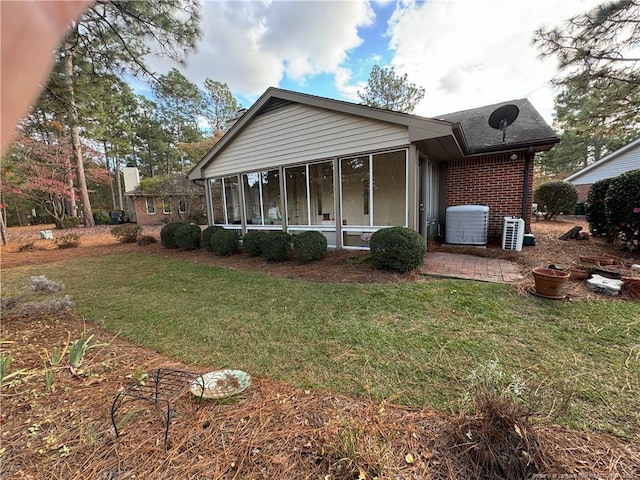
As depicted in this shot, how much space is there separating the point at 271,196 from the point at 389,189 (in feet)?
12.9

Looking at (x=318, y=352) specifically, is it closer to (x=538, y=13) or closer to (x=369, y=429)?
(x=369, y=429)

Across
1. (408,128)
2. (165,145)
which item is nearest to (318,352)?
(408,128)

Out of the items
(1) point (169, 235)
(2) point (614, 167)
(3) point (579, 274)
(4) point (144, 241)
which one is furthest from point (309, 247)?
(2) point (614, 167)

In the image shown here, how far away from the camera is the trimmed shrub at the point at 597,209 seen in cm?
769

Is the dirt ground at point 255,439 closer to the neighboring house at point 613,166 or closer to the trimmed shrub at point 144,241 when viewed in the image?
the trimmed shrub at point 144,241

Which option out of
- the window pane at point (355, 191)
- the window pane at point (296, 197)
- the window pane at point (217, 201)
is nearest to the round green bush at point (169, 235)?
the window pane at point (217, 201)

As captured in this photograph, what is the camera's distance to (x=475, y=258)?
A: 6191mm

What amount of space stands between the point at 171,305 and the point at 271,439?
3.49m

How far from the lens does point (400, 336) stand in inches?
120

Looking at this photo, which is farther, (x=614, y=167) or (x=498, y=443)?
(x=614, y=167)

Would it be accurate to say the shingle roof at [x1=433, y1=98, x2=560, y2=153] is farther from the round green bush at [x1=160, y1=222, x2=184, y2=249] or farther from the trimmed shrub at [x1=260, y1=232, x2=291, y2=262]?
the round green bush at [x1=160, y1=222, x2=184, y2=249]

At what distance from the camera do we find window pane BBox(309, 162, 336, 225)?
25.7 feet

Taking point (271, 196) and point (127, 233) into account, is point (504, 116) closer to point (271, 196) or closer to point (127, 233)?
point (271, 196)

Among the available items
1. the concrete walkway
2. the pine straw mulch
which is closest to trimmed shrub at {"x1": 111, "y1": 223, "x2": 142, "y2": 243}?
the pine straw mulch
